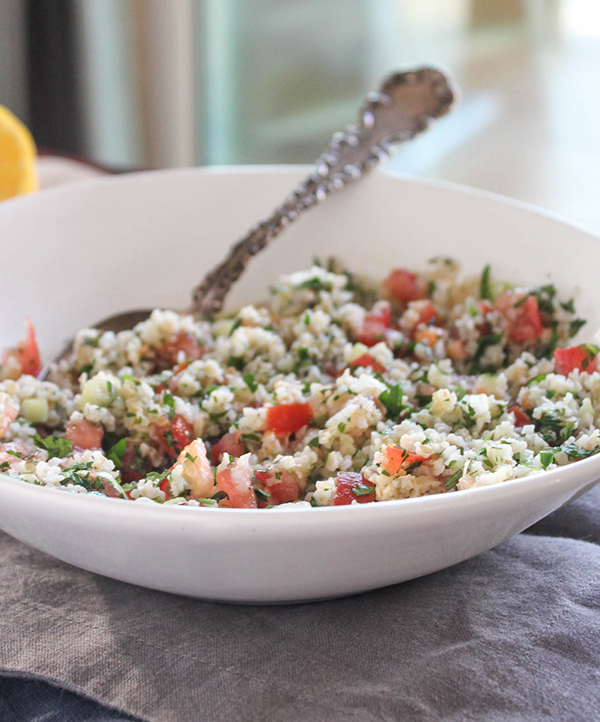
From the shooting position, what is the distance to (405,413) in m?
1.05

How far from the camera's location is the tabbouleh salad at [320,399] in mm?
900

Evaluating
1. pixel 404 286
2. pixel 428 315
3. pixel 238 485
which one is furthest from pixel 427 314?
pixel 238 485

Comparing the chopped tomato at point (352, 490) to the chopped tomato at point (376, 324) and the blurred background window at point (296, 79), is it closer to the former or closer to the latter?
the chopped tomato at point (376, 324)

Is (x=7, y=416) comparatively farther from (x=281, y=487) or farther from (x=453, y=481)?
(x=453, y=481)

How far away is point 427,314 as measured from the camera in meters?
1.38

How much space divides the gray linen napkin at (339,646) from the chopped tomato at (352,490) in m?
0.12

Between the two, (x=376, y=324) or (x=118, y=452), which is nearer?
(x=118, y=452)

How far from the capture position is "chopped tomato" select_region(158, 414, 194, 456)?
3.47ft

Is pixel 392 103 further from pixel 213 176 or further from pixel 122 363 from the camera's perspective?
pixel 122 363

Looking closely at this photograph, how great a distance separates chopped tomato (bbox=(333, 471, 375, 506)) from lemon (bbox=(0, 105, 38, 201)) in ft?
3.40

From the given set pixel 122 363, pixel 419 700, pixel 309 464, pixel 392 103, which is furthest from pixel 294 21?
pixel 419 700

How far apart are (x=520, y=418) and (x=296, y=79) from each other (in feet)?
10.5

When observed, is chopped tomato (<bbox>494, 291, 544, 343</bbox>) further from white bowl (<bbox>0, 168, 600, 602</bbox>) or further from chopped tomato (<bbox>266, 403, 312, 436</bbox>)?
chopped tomato (<bbox>266, 403, 312, 436</bbox>)

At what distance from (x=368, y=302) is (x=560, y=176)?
285cm
